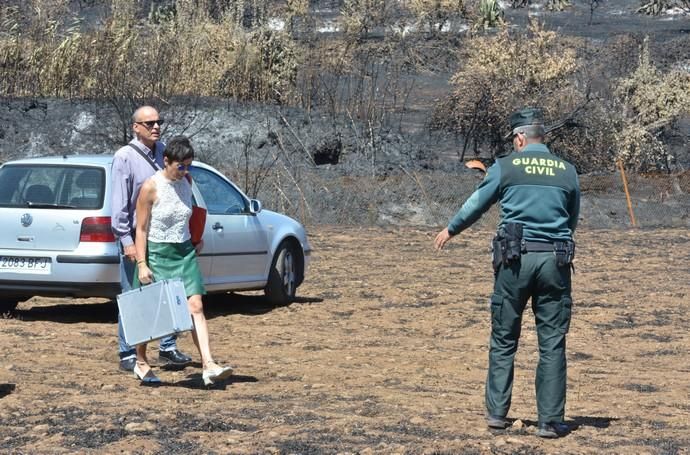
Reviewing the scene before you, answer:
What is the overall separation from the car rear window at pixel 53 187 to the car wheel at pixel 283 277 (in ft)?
7.89

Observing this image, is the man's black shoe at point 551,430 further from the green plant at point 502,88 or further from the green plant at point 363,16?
the green plant at point 363,16

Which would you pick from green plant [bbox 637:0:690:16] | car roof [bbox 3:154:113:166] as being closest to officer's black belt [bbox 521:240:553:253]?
car roof [bbox 3:154:113:166]

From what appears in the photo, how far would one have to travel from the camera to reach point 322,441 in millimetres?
7379

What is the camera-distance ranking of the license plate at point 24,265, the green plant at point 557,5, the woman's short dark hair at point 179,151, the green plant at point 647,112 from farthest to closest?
the green plant at point 557,5
the green plant at point 647,112
the license plate at point 24,265
the woman's short dark hair at point 179,151

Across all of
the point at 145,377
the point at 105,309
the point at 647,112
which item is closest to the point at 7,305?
the point at 105,309

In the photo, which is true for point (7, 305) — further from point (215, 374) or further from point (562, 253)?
point (562, 253)

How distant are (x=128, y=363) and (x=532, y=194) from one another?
11.2 ft

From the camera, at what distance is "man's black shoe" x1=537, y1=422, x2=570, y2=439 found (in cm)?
767

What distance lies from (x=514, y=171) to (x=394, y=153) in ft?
66.6

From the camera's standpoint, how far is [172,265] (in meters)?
9.24

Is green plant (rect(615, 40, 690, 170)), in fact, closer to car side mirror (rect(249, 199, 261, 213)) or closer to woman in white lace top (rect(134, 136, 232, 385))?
car side mirror (rect(249, 199, 261, 213))

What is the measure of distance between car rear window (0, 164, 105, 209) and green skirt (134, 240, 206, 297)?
2719 millimetres

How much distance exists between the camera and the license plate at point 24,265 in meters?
11.9

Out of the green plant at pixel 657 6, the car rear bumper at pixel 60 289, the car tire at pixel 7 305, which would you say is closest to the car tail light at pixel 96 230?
the car rear bumper at pixel 60 289
